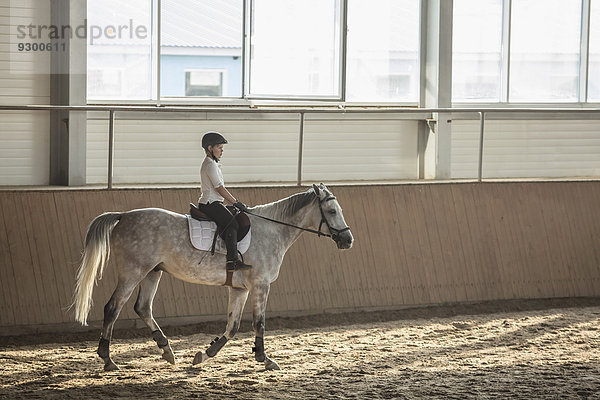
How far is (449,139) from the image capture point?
15.0m

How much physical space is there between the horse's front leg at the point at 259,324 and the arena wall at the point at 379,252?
2266 millimetres

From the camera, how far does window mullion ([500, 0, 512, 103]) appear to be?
54.9ft

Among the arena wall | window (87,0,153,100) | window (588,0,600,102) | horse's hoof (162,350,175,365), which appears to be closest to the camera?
horse's hoof (162,350,175,365)

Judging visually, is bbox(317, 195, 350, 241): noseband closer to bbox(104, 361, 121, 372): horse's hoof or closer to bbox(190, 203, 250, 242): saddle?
bbox(190, 203, 250, 242): saddle

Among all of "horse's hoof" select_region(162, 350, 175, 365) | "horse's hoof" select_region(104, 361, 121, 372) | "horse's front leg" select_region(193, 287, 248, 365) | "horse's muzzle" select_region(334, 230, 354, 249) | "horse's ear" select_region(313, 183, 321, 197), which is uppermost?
"horse's ear" select_region(313, 183, 321, 197)

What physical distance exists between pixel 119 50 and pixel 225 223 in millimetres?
6093

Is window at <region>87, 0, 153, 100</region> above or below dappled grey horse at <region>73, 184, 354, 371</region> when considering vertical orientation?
above

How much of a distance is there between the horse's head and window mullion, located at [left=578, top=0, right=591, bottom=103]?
9.97 metres

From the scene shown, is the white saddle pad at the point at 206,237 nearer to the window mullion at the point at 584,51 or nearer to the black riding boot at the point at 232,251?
the black riding boot at the point at 232,251

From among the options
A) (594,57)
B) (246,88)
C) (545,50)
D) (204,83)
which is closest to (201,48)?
(204,83)

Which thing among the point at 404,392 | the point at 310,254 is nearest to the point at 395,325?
the point at 310,254

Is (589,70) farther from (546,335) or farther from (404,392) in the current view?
(404,392)

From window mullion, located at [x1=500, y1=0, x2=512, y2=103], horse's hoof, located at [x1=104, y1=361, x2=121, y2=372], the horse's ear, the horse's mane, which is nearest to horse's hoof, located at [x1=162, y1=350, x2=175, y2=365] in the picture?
horse's hoof, located at [x1=104, y1=361, x2=121, y2=372]

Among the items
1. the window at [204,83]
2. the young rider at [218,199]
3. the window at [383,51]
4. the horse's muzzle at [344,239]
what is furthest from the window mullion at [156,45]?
the horse's muzzle at [344,239]
